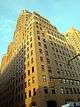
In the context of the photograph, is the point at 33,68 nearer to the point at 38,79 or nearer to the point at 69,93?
the point at 38,79

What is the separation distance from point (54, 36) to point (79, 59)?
55.9ft

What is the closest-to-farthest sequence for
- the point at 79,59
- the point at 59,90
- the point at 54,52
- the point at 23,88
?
the point at 59,90, the point at 23,88, the point at 54,52, the point at 79,59

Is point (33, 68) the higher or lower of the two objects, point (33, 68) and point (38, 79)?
the higher

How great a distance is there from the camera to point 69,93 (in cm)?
5562

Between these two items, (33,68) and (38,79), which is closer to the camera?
(38,79)

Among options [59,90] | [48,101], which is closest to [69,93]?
[59,90]

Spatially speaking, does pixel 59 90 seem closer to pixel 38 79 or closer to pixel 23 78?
pixel 38 79

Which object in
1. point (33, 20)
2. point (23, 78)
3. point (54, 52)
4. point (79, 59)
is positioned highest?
point (33, 20)

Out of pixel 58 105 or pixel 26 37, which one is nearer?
pixel 58 105

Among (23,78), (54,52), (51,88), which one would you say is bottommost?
(51,88)

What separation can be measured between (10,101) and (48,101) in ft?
81.0

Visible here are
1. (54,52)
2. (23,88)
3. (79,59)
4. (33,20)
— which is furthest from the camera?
(79,59)

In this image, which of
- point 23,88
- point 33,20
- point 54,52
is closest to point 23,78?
point 23,88

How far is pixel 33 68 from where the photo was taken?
178 ft
